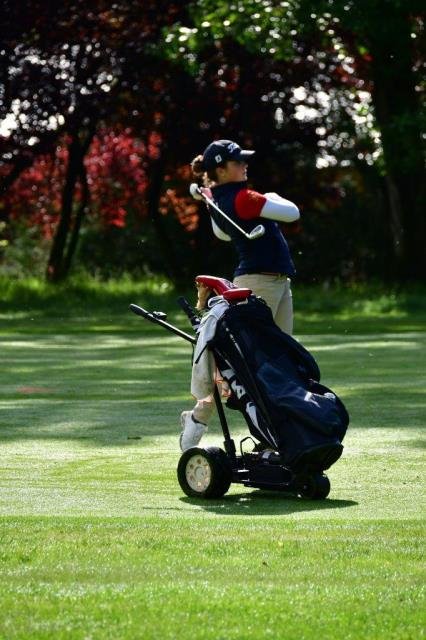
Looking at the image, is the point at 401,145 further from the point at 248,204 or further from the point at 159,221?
the point at 248,204

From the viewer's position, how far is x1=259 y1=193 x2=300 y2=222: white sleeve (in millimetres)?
9953

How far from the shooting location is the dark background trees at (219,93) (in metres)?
31.4

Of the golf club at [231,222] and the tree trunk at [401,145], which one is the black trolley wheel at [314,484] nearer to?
the golf club at [231,222]

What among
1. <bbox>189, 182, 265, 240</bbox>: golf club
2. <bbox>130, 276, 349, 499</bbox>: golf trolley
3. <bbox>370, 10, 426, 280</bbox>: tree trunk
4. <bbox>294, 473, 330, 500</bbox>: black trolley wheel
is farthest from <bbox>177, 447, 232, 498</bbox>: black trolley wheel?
<bbox>370, 10, 426, 280</bbox>: tree trunk

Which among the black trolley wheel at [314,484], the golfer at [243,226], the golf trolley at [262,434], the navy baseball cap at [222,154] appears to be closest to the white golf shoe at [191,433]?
the golf trolley at [262,434]

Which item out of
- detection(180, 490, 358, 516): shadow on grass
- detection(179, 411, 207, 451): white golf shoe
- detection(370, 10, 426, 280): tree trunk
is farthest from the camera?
detection(370, 10, 426, 280): tree trunk

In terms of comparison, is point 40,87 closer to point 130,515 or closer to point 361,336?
point 361,336

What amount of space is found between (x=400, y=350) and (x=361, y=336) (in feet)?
9.51

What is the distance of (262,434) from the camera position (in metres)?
9.09

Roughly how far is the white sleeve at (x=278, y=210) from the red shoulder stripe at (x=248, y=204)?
0.10 ft

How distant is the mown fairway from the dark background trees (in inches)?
681

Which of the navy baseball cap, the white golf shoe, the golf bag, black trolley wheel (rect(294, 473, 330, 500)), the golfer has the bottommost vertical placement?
black trolley wheel (rect(294, 473, 330, 500))

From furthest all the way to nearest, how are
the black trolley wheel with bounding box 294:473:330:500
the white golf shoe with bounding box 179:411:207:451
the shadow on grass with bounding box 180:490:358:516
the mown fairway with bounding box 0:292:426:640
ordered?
the white golf shoe with bounding box 179:411:207:451 < the black trolley wheel with bounding box 294:473:330:500 < the shadow on grass with bounding box 180:490:358:516 < the mown fairway with bounding box 0:292:426:640

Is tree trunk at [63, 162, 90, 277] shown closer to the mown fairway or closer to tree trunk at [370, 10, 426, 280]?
tree trunk at [370, 10, 426, 280]
